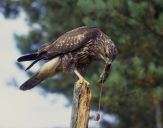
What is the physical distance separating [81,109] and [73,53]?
1.20m

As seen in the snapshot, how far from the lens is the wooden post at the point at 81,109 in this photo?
19.4 ft

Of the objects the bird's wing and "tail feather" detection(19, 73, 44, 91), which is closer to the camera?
"tail feather" detection(19, 73, 44, 91)

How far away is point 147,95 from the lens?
14359mm

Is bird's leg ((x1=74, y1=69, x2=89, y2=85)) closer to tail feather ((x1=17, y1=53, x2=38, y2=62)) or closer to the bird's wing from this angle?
the bird's wing

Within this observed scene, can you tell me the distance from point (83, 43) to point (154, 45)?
826 centimetres

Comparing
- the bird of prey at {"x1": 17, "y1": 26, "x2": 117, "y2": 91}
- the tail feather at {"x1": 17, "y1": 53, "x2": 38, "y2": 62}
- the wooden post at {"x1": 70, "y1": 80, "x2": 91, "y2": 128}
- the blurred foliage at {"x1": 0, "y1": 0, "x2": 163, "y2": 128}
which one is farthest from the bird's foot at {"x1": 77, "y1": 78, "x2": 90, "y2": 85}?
the blurred foliage at {"x1": 0, "y1": 0, "x2": 163, "y2": 128}

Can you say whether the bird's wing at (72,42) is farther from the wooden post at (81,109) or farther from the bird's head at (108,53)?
the wooden post at (81,109)

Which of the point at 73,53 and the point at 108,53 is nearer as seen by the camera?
the point at 108,53

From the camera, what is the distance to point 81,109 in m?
5.95

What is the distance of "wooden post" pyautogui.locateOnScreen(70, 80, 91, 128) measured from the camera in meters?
5.90

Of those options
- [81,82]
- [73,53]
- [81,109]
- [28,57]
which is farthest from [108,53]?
[81,109]

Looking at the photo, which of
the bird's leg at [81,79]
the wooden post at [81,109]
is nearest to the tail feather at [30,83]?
the bird's leg at [81,79]

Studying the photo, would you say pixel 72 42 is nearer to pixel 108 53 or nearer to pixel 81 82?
pixel 108 53

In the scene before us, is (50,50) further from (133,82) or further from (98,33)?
(133,82)
